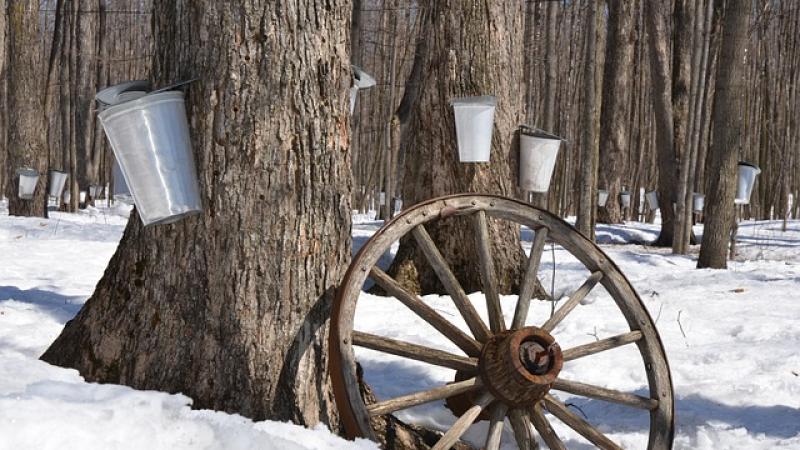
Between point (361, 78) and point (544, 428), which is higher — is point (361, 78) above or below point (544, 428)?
above

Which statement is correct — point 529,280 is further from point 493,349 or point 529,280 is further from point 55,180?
point 55,180

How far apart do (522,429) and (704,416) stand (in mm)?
1103

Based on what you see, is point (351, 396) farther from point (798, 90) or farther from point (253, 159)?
point (798, 90)

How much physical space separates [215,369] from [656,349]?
1.51 metres

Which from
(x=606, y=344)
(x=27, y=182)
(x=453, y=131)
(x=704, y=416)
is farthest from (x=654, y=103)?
(x=606, y=344)

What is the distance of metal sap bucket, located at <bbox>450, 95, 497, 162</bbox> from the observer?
14.5 feet

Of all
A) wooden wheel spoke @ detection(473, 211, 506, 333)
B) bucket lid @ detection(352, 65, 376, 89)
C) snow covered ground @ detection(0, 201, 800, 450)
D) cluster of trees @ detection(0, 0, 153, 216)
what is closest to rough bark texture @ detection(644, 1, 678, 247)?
snow covered ground @ detection(0, 201, 800, 450)

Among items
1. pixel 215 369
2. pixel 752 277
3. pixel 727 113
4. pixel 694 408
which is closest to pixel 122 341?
pixel 215 369

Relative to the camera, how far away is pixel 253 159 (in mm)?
2410

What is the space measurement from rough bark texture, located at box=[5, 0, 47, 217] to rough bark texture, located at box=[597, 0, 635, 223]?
860 centimetres

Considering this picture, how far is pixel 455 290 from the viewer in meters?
2.61

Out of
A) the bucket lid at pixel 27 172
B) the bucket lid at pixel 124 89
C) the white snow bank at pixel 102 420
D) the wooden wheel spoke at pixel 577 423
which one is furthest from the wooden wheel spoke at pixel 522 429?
the bucket lid at pixel 27 172

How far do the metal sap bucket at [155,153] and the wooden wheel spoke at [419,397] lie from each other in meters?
0.84

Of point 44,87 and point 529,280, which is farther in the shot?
point 44,87
